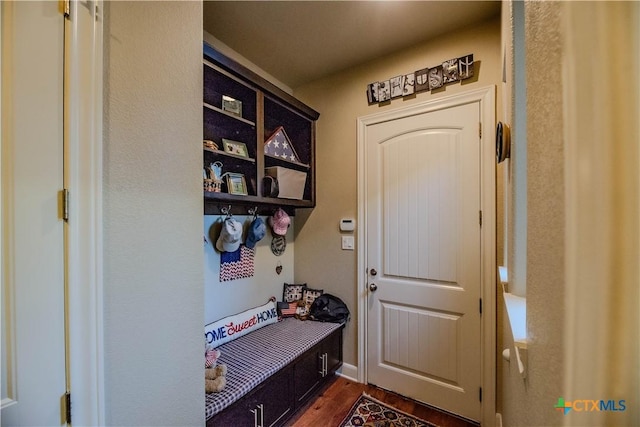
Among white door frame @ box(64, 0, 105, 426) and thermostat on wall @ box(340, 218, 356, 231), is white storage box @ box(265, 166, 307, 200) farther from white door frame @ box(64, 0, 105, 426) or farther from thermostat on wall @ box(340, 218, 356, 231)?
white door frame @ box(64, 0, 105, 426)

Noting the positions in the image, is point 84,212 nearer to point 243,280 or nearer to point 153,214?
point 153,214

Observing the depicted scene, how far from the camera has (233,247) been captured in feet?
6.05

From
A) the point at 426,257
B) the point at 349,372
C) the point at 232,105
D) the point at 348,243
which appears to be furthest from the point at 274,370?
the point at 232,105

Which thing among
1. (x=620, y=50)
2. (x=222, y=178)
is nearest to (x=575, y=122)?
(x=620, y=50)

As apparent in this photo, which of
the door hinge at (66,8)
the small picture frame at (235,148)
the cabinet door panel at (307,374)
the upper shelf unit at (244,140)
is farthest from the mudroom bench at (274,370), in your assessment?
the door hinge at (66,8)

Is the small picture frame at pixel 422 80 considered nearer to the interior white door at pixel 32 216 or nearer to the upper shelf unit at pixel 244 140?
the upper shelf unit at pixel 244 140

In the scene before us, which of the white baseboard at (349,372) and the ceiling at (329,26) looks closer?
the ceiling at (329,26)

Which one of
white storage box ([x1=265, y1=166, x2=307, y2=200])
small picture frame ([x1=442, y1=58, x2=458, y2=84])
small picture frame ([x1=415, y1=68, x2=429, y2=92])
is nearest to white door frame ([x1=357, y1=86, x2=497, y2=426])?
small picture frame ([x1=442, y1=58, x2=458, y2=84])

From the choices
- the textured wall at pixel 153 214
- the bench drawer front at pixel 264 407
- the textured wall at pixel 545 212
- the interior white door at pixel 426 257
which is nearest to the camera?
the textured wall at pixel 545 212

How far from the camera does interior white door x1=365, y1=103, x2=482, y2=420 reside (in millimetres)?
1764

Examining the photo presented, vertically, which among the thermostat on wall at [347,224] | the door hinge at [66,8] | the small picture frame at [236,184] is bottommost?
the thermostat on wall at [347,224]

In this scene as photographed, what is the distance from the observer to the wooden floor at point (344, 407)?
1.72 meters

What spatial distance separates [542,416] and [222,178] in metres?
1.68

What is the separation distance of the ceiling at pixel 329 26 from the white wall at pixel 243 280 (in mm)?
1295
